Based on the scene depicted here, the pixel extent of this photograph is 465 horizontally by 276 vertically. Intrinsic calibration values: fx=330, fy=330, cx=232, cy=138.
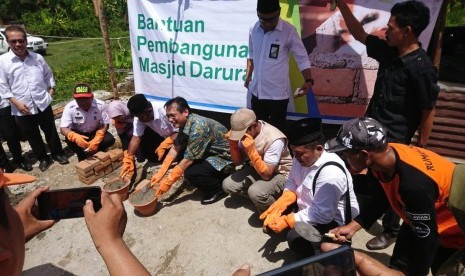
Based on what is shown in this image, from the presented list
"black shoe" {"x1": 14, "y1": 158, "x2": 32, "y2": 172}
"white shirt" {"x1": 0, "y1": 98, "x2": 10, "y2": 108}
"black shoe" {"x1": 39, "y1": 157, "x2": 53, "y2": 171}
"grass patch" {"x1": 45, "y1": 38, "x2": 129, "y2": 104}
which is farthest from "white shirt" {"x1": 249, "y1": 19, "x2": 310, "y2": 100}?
"grass patch" {"x1": 45, "y1": 38, "x2": 129, "y2": 104}

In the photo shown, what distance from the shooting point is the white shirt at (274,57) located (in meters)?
3.70

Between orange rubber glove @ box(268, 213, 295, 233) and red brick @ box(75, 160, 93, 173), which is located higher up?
orange rubber glove @ box(268, 213, 295, 233)

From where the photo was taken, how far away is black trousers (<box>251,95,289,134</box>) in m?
3.96

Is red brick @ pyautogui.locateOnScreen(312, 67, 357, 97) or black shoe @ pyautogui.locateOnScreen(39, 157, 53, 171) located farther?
black shoe @ pyautogui.locateOnScreen(39, 157, 53, 171)

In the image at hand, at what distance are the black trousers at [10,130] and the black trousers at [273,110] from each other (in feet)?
11.6

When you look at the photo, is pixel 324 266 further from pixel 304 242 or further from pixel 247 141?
pixel 247 141

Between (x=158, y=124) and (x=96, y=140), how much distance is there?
39.0 inches

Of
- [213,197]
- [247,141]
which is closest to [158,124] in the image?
[213,197]

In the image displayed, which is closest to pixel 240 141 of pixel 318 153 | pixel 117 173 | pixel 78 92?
pixel 318 153

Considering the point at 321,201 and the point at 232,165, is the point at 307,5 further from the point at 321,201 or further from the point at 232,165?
the point at 321,201

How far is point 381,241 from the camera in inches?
122

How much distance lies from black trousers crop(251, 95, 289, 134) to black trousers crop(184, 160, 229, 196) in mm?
839

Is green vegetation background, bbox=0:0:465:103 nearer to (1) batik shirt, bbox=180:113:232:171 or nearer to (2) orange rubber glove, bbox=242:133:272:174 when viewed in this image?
(1) batik shirt, bbox=180:113:232:171

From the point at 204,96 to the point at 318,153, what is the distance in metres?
2.69
